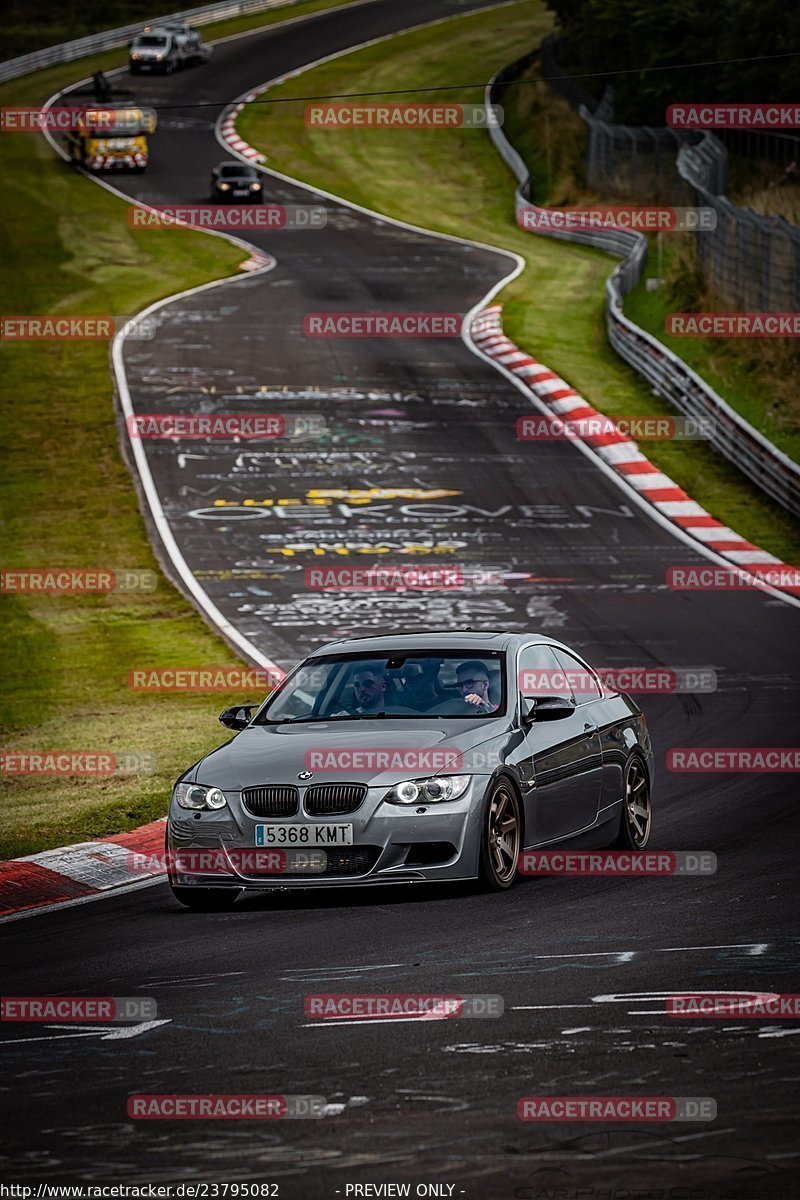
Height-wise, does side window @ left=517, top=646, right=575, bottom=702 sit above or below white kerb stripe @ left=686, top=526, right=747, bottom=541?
above

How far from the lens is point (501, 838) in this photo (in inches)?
414

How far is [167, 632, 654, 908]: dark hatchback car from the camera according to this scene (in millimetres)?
10125

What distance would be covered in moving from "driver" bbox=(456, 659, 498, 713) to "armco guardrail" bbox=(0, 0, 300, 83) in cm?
7341

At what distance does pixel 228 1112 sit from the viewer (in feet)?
21.1

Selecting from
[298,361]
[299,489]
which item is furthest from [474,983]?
[298,361]

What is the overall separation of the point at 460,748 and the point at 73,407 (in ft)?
84.6

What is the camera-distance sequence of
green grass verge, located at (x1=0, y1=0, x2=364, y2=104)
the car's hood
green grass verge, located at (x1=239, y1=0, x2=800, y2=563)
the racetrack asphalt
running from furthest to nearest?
1. green grass verge, located at (x1=0, y1=0, x2=364, y2=104)
2. green grass verge, located at (x1=239, y1=0, x2=800, y2=563)
3. the car's hood
4. the racetrack asphalt

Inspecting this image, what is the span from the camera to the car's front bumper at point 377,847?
10.1 metres

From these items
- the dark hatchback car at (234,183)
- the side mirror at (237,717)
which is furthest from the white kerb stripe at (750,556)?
the dark hatchback car at (234,183)

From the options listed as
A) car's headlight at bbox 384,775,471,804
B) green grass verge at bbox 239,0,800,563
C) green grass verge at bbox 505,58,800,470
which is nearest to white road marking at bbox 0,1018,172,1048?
car's headlight at bbox 384,775,471,804

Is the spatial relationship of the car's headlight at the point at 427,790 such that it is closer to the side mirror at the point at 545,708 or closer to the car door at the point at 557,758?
the car door at the point at 557,758

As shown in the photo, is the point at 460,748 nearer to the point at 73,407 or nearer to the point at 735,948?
the point at 735,948

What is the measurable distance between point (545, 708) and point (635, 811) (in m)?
1.32

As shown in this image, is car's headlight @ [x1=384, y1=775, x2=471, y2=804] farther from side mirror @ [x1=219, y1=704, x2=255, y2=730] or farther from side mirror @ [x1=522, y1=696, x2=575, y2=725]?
side mirror @ [x1=219, y1=704, x2=255, y2=730]
